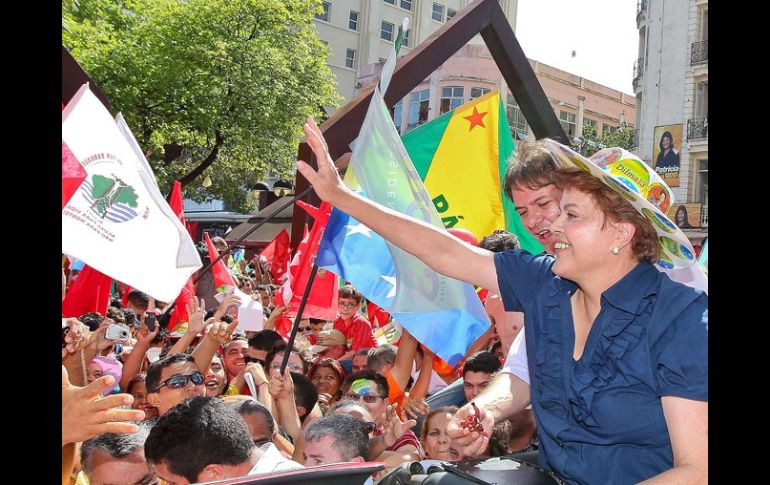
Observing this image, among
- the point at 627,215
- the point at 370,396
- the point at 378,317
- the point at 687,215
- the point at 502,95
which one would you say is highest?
the point at 502,95

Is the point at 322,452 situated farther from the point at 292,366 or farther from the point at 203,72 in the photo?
the point at 203,72

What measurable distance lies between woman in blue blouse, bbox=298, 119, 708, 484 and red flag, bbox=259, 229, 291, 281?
34.4 ft

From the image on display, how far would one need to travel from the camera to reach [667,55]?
3706 centimetres

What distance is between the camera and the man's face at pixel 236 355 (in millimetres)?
6242

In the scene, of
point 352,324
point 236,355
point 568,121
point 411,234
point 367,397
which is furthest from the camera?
point 568,121

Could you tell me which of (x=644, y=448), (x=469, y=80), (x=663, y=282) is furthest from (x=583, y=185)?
(x=469, y=80)

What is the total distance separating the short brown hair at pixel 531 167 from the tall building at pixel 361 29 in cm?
4664

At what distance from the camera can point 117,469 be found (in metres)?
3.43

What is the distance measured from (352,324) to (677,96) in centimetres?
3240

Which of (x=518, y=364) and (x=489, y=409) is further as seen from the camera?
(x=518, y=364)

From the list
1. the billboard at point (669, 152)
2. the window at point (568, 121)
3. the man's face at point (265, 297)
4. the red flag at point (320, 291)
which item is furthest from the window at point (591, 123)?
the red flag at point (320, 291)

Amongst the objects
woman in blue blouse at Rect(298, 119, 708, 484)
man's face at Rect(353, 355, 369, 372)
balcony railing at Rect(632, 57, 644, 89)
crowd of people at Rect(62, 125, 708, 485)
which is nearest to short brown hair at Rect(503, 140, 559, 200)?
crowd of people at Rect(62, 125, 708, 485)

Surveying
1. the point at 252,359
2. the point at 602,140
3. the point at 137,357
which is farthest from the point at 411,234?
the point at 602,140
